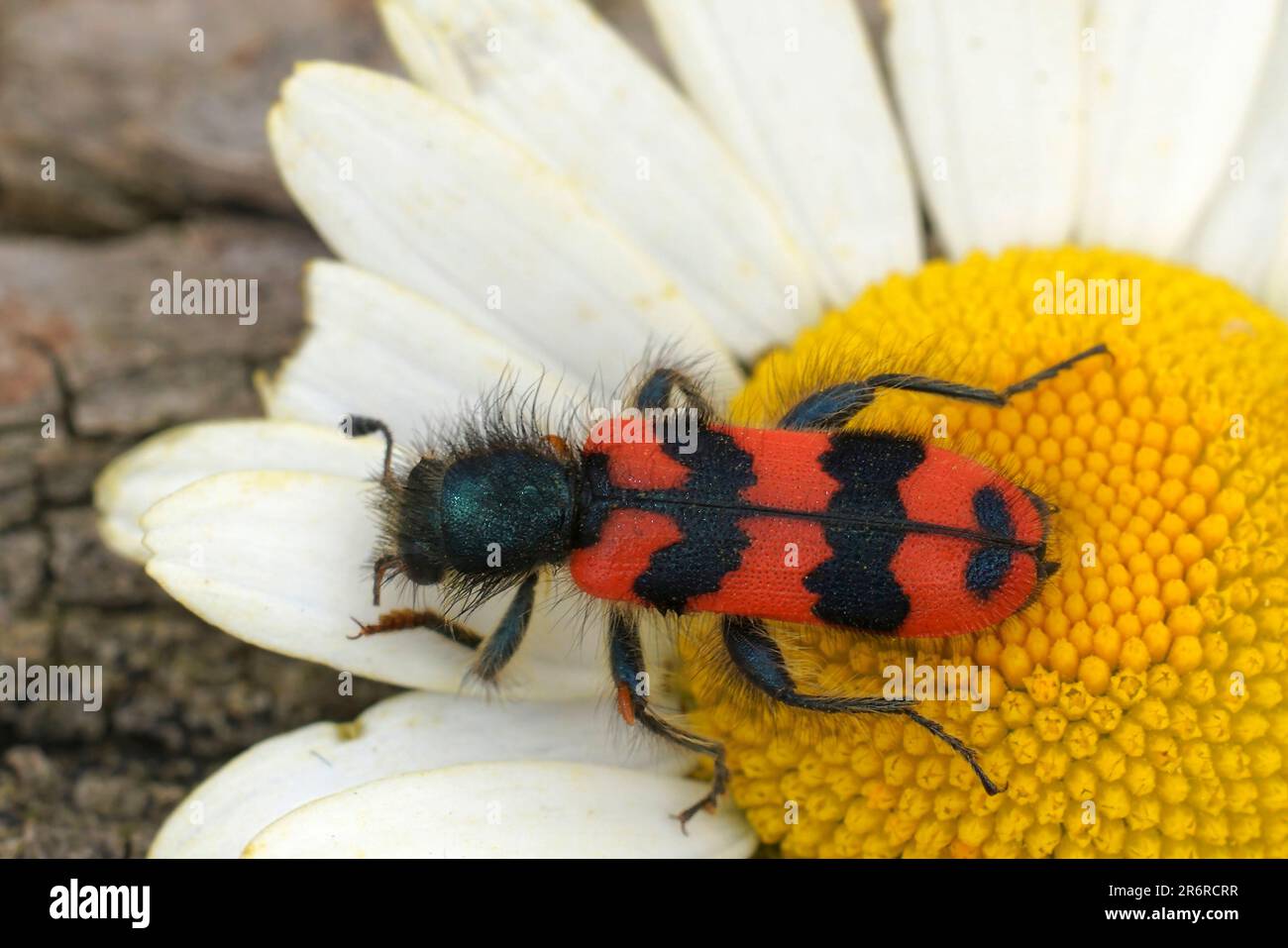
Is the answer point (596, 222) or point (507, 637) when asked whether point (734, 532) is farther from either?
point (596, 222)

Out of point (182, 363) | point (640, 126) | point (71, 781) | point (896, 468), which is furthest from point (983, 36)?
point (71, 781)

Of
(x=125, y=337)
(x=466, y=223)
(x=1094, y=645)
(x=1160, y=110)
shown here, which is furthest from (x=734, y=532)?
(x=125, y=337)

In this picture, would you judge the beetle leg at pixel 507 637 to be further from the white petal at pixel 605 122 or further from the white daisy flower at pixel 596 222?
the white petal at pixel 605 122

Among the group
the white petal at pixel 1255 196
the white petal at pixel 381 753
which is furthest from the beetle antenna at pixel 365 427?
the white petal at pixel 1255 196

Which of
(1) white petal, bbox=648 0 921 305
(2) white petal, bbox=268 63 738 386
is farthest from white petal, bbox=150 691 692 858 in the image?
(1) white petal, bbox=648 0 921 305

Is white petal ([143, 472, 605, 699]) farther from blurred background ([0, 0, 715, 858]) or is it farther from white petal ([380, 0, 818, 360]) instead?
white petal ([380, 0, 818, 360])

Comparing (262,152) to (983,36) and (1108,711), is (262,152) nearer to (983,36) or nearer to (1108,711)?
(983,36)
